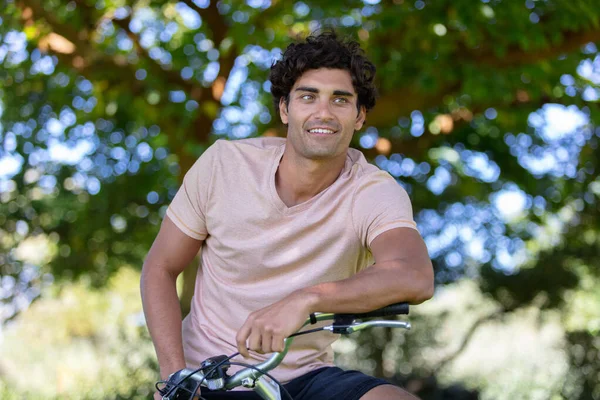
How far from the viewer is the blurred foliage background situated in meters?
6.94

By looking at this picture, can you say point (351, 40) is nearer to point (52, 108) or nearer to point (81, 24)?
point (81, 24)

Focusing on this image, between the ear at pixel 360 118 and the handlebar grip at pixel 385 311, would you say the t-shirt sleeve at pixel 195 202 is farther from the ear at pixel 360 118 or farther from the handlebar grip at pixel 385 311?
the handlebar grip at pixel 385 311

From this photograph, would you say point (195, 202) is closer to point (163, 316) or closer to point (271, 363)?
point (163, 316)

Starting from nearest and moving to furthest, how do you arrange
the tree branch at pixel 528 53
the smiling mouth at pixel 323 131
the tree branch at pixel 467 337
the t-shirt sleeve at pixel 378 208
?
the t-shirt sleeve at pixel 378 208
the smiling mouth at pixel 323 131
the tree branch at pixel 528 53
the tree branch at pixel 467 337

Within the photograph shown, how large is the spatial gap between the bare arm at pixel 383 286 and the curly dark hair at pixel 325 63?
77 centimetres

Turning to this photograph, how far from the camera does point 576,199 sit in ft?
33.4

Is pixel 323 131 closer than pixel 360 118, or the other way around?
pixel 323 131

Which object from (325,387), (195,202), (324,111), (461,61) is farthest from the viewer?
(461,61)

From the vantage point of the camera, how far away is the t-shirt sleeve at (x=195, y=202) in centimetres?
297

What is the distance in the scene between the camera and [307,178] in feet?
9.66

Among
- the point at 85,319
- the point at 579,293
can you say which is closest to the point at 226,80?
the point at 579,293

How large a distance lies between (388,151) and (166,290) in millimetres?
5829

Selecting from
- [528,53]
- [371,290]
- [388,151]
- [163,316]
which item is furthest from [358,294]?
[388,151]

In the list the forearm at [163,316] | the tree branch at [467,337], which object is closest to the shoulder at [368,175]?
the forearm at [163,316]
